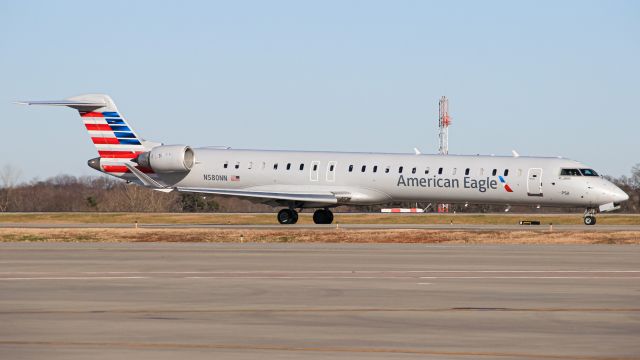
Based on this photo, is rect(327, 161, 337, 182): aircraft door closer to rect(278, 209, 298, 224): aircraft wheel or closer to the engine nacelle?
rect(278, 209, 298, 224): aircraft wheel

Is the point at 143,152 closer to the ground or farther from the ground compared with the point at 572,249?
farther from the ground

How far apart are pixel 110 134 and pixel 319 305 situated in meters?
37.9

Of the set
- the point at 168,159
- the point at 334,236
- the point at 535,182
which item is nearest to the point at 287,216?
the point at 168,159

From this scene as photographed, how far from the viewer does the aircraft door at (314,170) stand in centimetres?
4994

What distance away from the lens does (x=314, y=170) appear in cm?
5006

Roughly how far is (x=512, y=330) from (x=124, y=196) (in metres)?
74.9

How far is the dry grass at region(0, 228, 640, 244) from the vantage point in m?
35.7

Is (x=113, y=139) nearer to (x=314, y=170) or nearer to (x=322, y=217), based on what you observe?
(x=314, y=170)

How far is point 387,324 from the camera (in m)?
→ 14.1

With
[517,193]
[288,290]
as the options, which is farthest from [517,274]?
[517,193]

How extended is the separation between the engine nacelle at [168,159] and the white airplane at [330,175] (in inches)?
1.8

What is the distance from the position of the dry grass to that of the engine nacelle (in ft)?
35.8

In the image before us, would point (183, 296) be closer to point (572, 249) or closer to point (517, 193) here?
point (572, 249)

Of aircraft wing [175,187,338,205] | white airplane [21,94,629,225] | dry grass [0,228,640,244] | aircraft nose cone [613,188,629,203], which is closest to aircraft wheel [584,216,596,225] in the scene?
white airplane [21,94,629,225]
